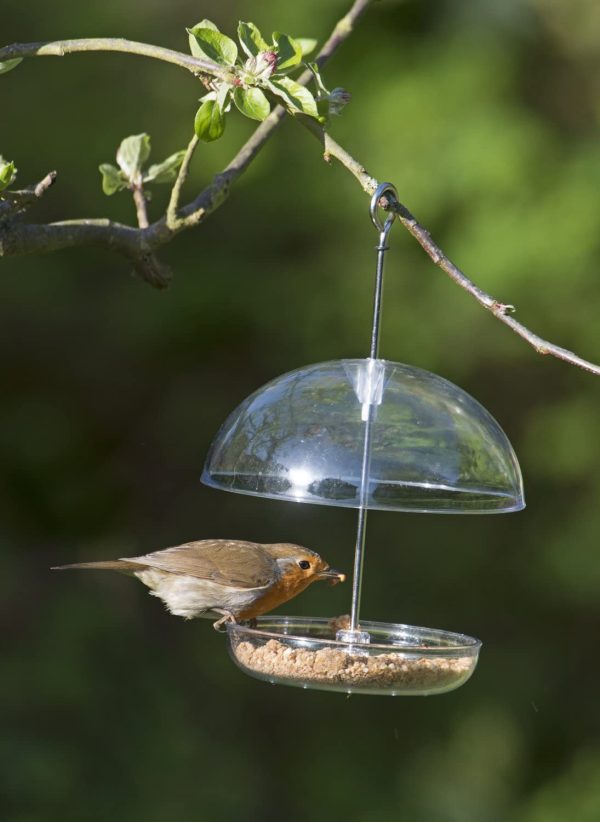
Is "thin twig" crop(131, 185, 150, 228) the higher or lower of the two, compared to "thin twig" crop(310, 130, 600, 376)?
higher

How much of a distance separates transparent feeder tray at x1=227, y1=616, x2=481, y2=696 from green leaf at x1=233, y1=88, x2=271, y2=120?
767 millimetres

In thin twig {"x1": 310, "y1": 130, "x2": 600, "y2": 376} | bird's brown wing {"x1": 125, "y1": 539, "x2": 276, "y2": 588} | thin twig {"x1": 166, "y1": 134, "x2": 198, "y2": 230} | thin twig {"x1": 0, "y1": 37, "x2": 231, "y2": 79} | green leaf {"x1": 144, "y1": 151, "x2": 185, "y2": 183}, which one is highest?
thin twig {"x1": 0, "y1": 37, "x2": 231, "y2": 79}

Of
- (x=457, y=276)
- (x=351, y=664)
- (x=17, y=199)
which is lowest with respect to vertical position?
(x=351, y=664)

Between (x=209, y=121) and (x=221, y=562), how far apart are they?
0.87 meters

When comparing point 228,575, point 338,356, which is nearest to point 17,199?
point 228,575

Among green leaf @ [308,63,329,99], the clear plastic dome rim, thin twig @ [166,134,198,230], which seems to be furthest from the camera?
thin twig @ [166,134,198,230]

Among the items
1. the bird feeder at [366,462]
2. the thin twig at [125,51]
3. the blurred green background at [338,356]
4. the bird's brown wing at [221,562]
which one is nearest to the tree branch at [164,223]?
the thin twig at [125,51]

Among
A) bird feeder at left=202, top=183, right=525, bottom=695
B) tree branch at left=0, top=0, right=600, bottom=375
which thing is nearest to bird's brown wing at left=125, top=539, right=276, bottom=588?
bird feeder at left=202, top=183, right=525, bottom=695

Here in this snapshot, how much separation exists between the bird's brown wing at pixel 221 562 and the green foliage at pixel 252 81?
2.72 ft

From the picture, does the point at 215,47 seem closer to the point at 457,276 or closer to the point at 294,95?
the point at 294,95

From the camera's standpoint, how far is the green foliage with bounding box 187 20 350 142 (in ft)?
5.54

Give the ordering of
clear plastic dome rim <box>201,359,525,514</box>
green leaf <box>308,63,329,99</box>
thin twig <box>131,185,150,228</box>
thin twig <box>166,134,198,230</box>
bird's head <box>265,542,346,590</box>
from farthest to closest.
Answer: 1. bird's head <box>265,542,346,590</box>
2. thin twig <box>131,185,150,228</box>
3. thin twig <box>166,134,198,230</box>
4. clear plastic dome rim <box>201,359,525,514</box>
5. green leaf <box>308,63,329,99</box>

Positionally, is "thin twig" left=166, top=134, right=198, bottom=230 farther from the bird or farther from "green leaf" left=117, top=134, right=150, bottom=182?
the bird

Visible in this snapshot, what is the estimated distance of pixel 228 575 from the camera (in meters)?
2.24
